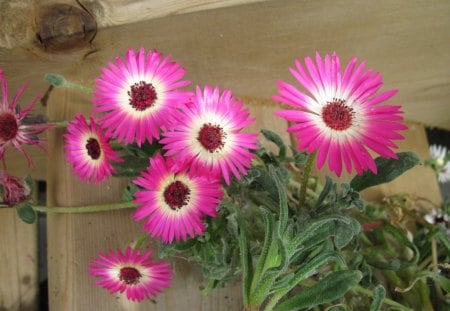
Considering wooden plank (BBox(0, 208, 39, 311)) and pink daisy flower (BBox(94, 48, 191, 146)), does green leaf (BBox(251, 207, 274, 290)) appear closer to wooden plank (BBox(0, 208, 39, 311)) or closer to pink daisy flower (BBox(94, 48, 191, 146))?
pink daisy flower (BBox(94, 48, 191, 146))

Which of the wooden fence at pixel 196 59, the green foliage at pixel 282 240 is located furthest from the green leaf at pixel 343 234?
the wooden fence at pixel 196 59

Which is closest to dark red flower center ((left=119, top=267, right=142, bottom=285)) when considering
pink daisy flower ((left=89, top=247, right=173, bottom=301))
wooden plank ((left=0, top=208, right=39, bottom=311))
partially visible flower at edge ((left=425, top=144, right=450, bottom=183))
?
→ pink daisy flower ((left=89, top=247, right=173, bottom=301))

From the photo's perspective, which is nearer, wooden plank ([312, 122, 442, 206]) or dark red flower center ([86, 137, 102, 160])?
dark red flower center ([86, 137, 102, 160])

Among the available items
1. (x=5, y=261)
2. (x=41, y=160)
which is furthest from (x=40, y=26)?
(x=5, y=261)

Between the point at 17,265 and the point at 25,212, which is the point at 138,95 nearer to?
the point at 25,212

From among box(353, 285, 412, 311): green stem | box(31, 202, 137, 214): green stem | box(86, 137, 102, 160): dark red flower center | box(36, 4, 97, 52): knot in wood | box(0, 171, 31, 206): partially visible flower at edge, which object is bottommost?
box(353, 285, 412, 311): green stem

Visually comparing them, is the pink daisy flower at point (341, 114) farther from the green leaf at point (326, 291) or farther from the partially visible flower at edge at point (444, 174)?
the partially visible flower at edge at point (444, 174)

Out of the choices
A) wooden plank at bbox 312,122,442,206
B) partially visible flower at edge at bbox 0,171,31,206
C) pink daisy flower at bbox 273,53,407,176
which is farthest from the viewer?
wooden plank at bbox 312,122,442,206
